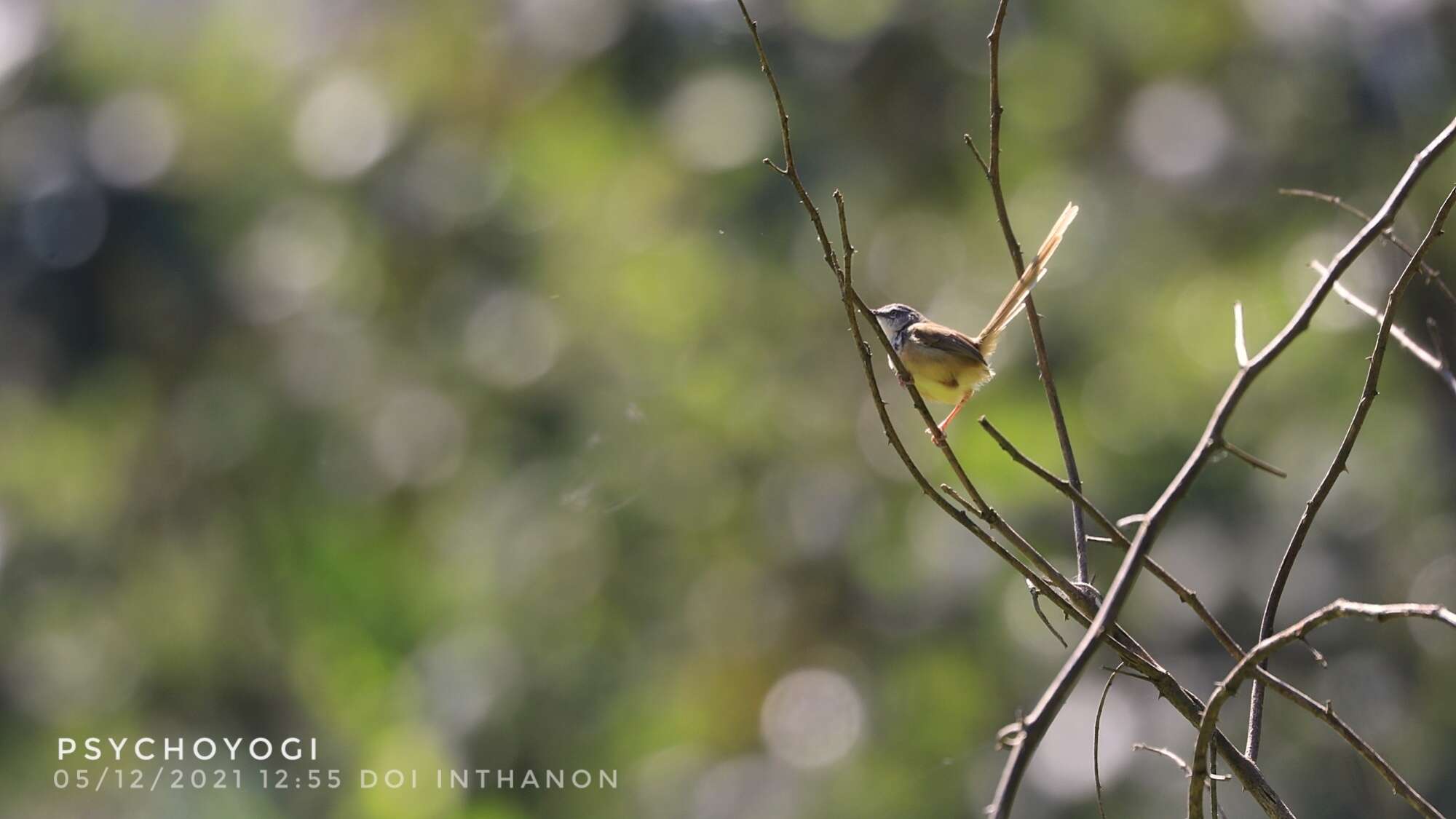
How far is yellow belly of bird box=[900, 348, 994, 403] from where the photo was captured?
3.75m

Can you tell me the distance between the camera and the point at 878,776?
7.55m

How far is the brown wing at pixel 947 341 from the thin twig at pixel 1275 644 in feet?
7.93

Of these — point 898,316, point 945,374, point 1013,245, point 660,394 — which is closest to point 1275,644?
point 1013,245

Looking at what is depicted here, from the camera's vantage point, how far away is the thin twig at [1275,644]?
4.43 feet

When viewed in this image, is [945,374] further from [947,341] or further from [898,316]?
[898,316]

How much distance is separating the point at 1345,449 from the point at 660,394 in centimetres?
704

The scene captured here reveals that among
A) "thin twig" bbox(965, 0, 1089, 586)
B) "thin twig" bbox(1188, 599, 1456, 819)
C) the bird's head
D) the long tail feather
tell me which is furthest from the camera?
the bird's head

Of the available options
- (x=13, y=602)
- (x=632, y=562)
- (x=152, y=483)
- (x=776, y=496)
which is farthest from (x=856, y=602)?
(x=13, y=602)

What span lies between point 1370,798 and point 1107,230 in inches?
173

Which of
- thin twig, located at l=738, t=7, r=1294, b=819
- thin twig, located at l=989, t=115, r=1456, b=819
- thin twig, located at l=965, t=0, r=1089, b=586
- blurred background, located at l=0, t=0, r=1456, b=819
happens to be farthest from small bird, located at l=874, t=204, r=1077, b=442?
blurred background, located at l=0, t=0, r=1456, b=819

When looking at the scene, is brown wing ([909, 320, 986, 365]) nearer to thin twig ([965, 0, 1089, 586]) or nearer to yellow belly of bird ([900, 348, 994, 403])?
yellow belly of bird ([900, 348, 994, 403])

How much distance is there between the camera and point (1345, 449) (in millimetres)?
1772

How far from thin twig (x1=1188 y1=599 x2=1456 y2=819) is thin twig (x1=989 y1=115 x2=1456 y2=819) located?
17cm

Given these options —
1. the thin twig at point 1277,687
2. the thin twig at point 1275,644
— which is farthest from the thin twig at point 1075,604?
the thin twig at point 1275,644
